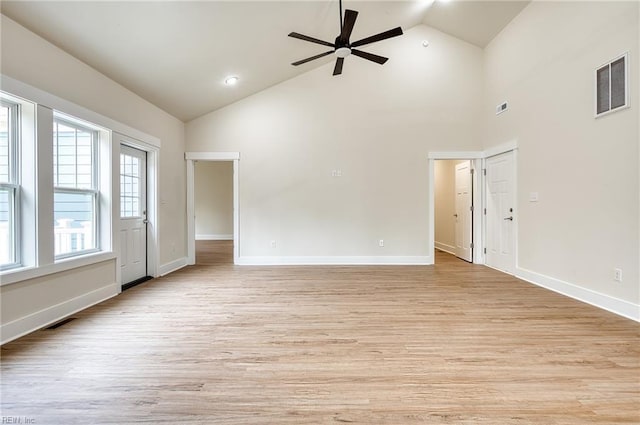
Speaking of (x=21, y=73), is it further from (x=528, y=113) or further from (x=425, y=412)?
(x=528, y=113)

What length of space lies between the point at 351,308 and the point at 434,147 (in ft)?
12.4

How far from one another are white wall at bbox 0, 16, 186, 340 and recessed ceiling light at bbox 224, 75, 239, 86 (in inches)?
47.1

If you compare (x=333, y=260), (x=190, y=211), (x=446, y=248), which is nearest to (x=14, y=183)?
(x=190, y=211)

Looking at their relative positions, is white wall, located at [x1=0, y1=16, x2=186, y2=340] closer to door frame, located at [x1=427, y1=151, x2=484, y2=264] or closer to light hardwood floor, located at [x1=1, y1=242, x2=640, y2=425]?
light hardwood floor, located at [x1=1, y1=242, x2=640, y2=425]

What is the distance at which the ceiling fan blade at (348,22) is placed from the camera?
2756 millimetres

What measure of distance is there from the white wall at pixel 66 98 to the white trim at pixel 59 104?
0.19 feet

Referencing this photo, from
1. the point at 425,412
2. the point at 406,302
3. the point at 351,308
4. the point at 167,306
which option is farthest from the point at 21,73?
the point at 406,302

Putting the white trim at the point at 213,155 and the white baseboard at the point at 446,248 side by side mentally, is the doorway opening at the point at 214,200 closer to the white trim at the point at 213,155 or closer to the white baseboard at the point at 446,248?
the white trim at the point at 213,155

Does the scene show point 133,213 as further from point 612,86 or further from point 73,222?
point 612,86

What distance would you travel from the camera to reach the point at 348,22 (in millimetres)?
2857

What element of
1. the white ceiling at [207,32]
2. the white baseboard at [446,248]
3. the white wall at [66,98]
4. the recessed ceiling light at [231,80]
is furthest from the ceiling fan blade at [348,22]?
the white baseboard at [446,248]

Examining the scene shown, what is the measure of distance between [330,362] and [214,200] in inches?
357

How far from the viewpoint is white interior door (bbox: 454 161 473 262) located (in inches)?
221

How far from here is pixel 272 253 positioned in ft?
18.1
